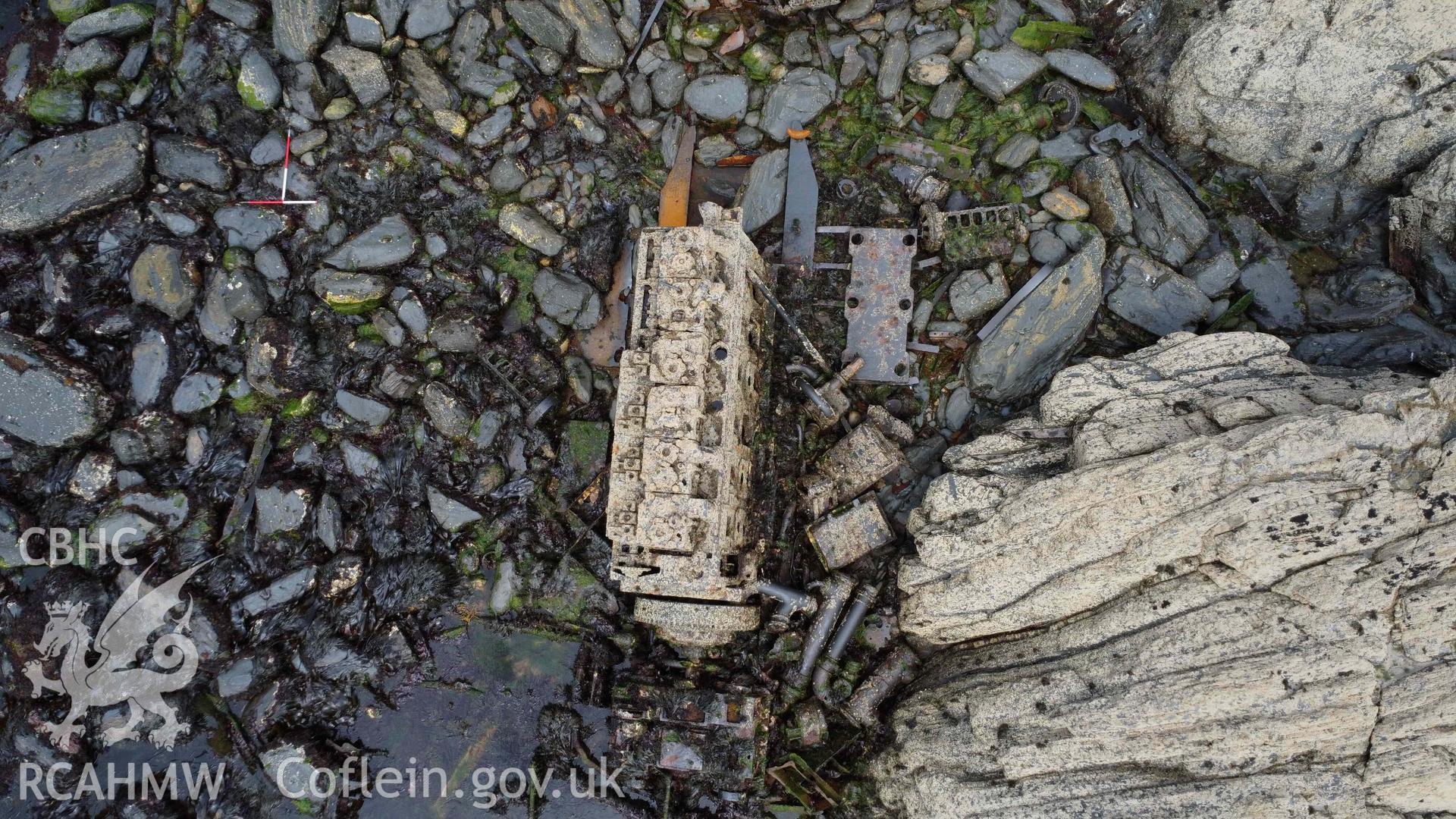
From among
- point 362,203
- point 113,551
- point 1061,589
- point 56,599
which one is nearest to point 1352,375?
point 1061,589

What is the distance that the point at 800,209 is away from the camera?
6641mm

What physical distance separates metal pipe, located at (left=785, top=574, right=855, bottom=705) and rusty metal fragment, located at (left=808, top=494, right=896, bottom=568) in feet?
0.56

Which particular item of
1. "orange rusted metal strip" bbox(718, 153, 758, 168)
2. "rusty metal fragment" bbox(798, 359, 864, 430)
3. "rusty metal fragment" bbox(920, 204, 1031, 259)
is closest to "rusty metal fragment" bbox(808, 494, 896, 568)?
"rusty metal fragment" bbox(798, 359, 864, 430)

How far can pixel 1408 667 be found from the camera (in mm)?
4492

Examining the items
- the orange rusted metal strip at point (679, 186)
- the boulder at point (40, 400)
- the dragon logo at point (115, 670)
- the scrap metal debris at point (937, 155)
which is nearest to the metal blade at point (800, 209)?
the scrap metal debris at point (937, 155)

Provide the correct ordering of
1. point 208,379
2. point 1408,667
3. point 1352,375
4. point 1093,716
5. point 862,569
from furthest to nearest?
point 208,379 < point 862,569 < point 1352,375 < point 1093,716 < point 1408,667

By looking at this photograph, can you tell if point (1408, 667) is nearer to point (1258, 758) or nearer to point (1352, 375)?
point (1258, 758)

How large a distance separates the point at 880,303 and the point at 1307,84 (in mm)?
3242

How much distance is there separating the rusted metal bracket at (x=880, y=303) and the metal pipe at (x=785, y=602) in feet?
5.54

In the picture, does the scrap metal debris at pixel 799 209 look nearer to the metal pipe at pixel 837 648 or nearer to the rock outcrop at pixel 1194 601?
the rock outcrop at pixel 1194 601

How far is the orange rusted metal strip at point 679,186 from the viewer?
22.2ft

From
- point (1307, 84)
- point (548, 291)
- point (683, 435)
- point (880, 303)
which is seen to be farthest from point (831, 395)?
point (1307, 84)

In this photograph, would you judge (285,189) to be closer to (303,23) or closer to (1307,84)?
(303,23)

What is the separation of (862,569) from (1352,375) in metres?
3.41
